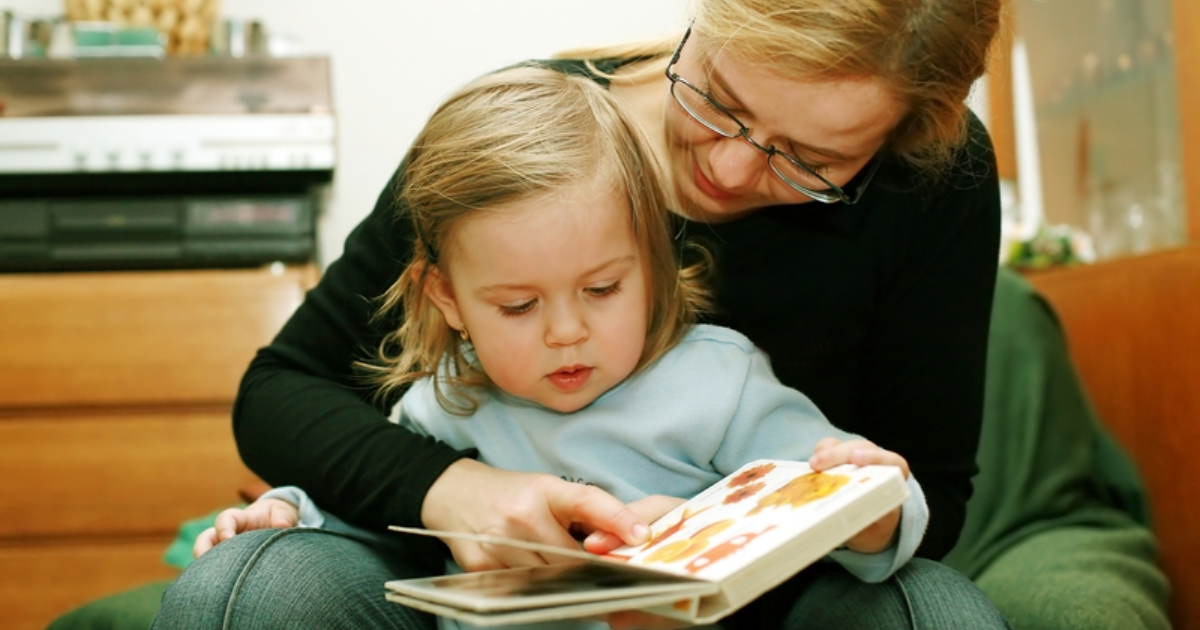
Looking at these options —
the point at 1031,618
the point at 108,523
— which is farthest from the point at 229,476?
the point at 1031,618

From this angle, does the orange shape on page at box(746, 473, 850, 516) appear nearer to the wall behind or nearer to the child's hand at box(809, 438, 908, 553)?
the child's hand at box(809, 438, 908, 553)

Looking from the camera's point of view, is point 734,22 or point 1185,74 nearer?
point 734,22

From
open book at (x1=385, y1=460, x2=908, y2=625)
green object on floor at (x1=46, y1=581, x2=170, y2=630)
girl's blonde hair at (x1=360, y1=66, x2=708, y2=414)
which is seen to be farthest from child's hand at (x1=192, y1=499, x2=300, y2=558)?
green object on floor at (x1=46, y1=581, x2=170, y2=630)

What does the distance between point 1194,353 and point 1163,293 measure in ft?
0.40

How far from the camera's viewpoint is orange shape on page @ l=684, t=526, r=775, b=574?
2.10ft

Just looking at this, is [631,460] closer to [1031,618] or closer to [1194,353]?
[1031,618]

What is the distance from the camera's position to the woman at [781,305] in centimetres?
83

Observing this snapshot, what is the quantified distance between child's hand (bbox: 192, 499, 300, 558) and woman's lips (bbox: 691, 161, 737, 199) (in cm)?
53

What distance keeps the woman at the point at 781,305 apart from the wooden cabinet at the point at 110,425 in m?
1.20

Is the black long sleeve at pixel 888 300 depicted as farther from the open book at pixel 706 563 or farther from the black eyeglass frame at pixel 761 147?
the open book at pixel 706 563

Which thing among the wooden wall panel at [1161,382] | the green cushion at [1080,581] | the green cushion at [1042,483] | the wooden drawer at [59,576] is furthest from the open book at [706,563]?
the wooden drawer at [59,576]

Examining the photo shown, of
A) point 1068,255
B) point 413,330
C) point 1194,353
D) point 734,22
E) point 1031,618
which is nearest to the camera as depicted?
point 734,22

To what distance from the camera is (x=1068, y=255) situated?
7.07ft

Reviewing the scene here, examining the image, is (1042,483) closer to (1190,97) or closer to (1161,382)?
(1161,382)
